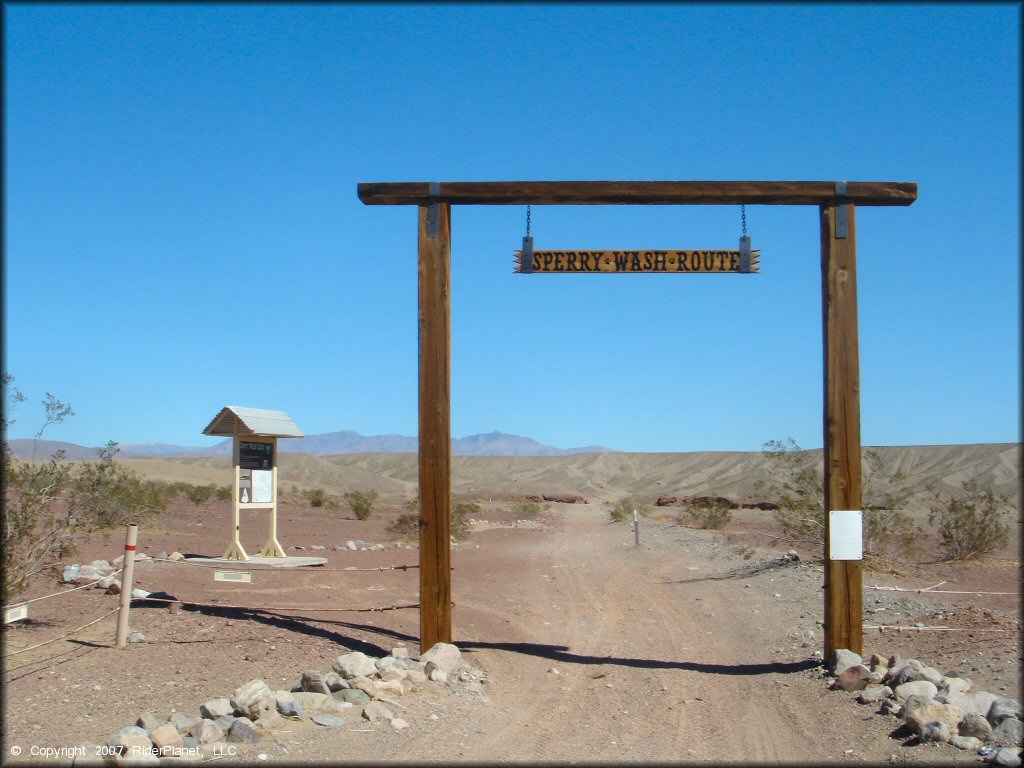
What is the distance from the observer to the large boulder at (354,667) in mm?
7836

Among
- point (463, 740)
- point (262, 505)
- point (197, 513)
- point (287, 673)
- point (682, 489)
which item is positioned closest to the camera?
point (463, 740)

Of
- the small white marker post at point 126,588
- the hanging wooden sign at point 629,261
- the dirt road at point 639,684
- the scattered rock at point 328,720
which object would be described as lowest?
the dirt road at point 639,684

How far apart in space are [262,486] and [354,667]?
32.3 ft

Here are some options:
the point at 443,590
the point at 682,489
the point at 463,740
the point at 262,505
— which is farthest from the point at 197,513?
the point at 682,489

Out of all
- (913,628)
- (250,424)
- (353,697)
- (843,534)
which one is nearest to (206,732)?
(353,697)

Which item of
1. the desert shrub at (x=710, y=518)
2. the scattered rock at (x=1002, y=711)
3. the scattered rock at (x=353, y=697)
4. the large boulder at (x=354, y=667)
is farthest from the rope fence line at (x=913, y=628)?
the desert shrub at (x=710, y=518)

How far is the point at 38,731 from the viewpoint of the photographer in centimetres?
678

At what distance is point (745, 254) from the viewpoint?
940 centimetres

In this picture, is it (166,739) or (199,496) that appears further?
(199,496)

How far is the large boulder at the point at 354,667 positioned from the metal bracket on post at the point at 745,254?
215 inches

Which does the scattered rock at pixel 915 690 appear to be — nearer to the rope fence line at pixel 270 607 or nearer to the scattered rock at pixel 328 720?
the scattered rock at pixel 328 720

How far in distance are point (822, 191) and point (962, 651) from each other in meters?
4.99

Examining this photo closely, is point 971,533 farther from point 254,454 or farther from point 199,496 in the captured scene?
point 199,496

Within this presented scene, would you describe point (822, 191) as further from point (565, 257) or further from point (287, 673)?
point (287, 673)
